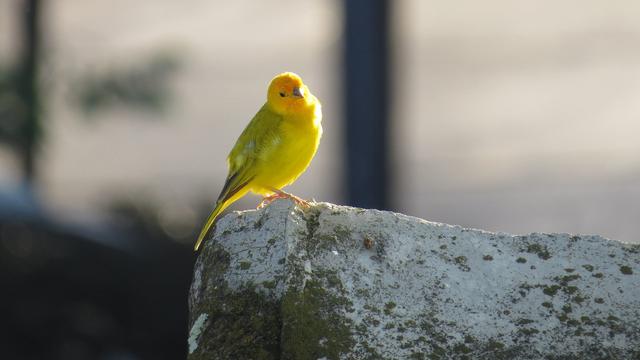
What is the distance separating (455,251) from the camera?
2857 mm

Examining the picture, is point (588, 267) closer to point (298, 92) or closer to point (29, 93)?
point (298, 92)

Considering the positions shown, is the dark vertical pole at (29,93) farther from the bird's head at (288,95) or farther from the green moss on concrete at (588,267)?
the green moss on concrete at (588,267)

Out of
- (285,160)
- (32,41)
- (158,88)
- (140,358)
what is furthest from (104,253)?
(285,160)

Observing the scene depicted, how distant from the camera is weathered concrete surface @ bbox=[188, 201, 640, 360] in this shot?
2.60 meters

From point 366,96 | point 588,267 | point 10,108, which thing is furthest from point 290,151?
point 10,108

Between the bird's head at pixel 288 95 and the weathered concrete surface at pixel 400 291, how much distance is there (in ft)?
3.78

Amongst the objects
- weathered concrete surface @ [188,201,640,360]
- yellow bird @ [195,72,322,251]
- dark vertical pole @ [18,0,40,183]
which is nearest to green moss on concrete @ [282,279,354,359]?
weathered concrete surface @ [188,201,640,360]

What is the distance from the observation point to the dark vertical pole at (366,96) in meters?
11.2

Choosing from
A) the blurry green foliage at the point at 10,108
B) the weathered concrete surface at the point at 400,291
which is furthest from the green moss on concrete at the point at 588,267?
the blurry green foliage at the point at 10,108

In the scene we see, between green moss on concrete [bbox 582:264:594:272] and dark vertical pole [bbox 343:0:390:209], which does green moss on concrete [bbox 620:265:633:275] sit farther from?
dark vertical pole [bbox 343:0:390:209]

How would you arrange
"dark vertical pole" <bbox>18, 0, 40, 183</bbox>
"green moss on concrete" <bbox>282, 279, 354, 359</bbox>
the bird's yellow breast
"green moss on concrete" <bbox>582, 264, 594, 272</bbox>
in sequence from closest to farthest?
1. "green moss on concrete" <bbox>282, 279, 354, 359</bbox>
2. "green moss on concrete" <bbox>582, 264, 594, 272</bbox>
3. the bird's yellow breast
4. "dark vertical pole" <bbox>18, 0, 40, 183</bbox>

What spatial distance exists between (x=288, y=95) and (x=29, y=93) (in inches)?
365

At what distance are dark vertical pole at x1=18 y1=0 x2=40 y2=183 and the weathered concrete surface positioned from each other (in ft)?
33.8

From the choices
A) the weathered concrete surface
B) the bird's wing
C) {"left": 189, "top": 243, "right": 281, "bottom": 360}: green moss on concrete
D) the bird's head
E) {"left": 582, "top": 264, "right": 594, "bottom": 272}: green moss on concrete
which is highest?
the bird's head
